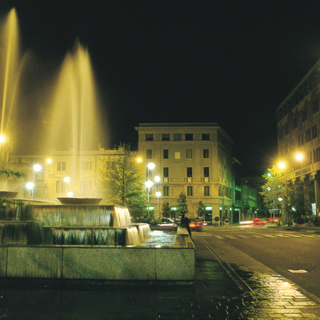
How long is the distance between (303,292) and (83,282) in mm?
4620

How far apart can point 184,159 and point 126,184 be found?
30358 mm

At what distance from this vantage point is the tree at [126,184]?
140ft

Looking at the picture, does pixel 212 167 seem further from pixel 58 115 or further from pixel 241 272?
pixel 241 272

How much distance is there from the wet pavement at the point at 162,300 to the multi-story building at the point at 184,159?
62616 millimetres

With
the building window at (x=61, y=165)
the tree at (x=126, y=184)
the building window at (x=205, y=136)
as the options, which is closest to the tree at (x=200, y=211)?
the building window at (x=205, y=136)

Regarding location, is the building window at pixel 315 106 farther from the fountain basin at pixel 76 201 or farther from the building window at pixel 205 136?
the fountain basin at pixel 76 201

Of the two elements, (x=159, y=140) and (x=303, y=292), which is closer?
(x=303, y=292)

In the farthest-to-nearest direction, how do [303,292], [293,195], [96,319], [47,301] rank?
[293,195]
[303,292]
[47,301]
[96,319]

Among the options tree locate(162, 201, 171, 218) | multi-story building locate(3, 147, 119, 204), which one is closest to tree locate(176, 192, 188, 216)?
tree locate(162, 201, 171, 218)

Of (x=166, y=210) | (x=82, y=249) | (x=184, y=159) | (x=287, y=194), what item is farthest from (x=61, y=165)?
(x=82, y=249)

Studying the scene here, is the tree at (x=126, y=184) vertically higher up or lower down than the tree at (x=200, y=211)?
higher up

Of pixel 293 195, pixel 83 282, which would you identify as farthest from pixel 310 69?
pixel 83 282

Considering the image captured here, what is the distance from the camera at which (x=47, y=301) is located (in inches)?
263

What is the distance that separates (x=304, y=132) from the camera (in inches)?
2103
